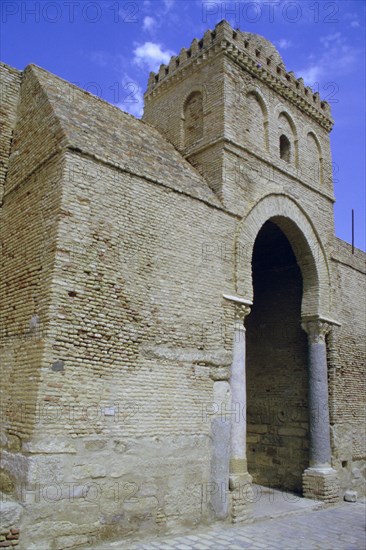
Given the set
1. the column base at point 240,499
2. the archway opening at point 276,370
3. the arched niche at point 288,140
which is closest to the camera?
the column base at point 240,499

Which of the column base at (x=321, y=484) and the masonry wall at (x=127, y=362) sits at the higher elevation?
the masonry wall at (x=127, y=362)

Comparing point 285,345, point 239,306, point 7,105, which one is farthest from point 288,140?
point 7,105

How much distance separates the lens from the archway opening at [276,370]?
12234mm

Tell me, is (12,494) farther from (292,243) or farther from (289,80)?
(289,80)

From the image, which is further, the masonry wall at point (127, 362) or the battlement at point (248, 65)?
the battlement at point (248, 65)

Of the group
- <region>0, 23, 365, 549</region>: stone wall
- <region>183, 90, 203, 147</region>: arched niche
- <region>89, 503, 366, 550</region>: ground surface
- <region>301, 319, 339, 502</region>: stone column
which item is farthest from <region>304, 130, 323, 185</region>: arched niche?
<region>89, 503, 366, 550</region>: ground surface

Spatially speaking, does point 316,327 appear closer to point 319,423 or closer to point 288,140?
point 319,423

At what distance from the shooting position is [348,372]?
12.6 m

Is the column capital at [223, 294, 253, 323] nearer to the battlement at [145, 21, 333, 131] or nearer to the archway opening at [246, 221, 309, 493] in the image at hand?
the archway opening at [246, 221, 309, 493]

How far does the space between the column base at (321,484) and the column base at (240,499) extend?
2.81 meters

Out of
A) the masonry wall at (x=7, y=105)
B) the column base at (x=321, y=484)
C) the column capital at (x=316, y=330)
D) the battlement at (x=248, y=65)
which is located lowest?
the column base at (x=321, y=484)

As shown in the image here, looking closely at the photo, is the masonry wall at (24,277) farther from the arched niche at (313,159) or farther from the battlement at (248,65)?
the arched niche at (313,159)

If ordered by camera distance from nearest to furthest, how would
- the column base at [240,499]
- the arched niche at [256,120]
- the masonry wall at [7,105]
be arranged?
1. the column base at [240,499]
2. the masonry wall at [7,105]
3. the arched niche at [256,120]

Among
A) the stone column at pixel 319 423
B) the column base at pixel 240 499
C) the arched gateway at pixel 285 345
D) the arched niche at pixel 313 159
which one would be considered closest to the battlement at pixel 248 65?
the arched niche at pixel 313 159
